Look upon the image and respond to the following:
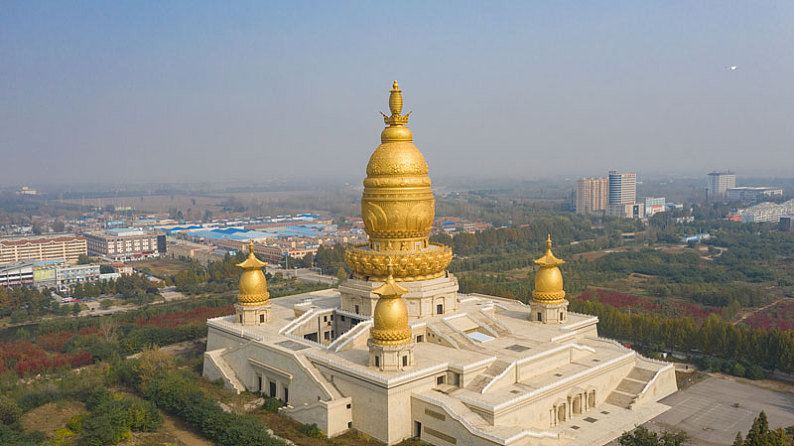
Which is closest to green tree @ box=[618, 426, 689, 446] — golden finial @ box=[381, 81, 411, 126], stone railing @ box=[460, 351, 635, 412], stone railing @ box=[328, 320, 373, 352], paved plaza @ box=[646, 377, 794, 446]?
stone railing @ box=[460, 351, 635, 412]

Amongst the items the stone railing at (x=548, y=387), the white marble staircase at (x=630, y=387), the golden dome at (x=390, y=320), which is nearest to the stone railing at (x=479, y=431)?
the stone railing at (x=548, y=387)

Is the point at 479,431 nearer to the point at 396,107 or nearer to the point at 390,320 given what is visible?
the point at 390,320

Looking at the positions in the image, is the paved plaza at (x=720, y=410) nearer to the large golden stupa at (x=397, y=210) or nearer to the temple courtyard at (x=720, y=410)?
the temple courtyard at (x=720, y=410)

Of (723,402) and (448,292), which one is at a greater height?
(448,292)

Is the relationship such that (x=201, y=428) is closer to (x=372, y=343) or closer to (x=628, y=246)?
(x=372, y=343)

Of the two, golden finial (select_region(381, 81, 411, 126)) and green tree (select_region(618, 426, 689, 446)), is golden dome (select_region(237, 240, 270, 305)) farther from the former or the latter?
green tree (select_region(618, 426, 689, 446))

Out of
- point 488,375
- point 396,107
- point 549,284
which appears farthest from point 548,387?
point 396,107

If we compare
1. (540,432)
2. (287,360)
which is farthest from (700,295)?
(287,360)
